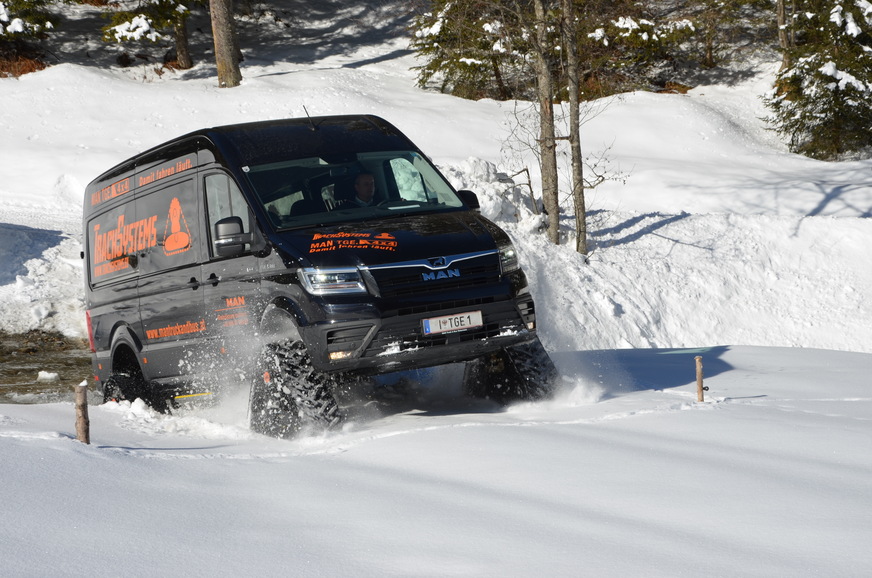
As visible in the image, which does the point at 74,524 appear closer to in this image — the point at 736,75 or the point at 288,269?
the point at 288,269

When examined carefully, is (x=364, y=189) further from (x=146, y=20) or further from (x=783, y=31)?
(x=783, y=31)

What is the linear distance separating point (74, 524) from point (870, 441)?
4309 millimetres

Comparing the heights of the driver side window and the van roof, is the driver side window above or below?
below

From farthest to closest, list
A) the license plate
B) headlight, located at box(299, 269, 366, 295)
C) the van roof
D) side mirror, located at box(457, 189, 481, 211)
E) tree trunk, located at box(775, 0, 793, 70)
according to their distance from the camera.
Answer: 1. tree trunk, located at box(775, 0, 793, 70)
2. side mirror, located at box(457, 189, 481, 211)
3. the van roof
4. the license plate
5. headlight, located at box(299, 269, 366, 295)

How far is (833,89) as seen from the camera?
26797 millimetres

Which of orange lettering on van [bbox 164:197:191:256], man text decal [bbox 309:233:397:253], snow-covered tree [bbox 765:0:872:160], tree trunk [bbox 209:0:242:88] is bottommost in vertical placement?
man text decal [bbox 309:233:397:253]

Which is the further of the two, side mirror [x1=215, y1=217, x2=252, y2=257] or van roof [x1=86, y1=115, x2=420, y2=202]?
van roof [x1=86, y1=115, x2=420, y2=202]

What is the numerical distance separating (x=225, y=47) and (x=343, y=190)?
20.1 metres

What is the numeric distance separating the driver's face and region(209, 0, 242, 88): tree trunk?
1925 cm

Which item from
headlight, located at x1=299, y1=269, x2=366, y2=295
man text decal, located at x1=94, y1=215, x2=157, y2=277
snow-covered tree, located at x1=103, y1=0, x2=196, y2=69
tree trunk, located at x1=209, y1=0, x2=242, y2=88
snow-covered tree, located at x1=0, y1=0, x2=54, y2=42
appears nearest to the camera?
headlight, located at x1=299, y1=269, x2=366, y2=295

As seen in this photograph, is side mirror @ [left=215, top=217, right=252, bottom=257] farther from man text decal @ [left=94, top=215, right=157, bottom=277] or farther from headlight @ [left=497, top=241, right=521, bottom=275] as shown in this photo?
headlight @ [left=497, top=241, right=521, bottom=275]

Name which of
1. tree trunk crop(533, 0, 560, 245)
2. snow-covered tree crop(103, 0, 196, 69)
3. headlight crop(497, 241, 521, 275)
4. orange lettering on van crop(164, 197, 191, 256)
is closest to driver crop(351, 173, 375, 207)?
headlight crop(497, 241, 521, 275)

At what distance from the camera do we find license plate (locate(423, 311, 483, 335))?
657cm

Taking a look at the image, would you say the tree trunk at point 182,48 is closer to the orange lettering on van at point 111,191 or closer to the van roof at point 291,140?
the orange lettering on van at point 111,191
